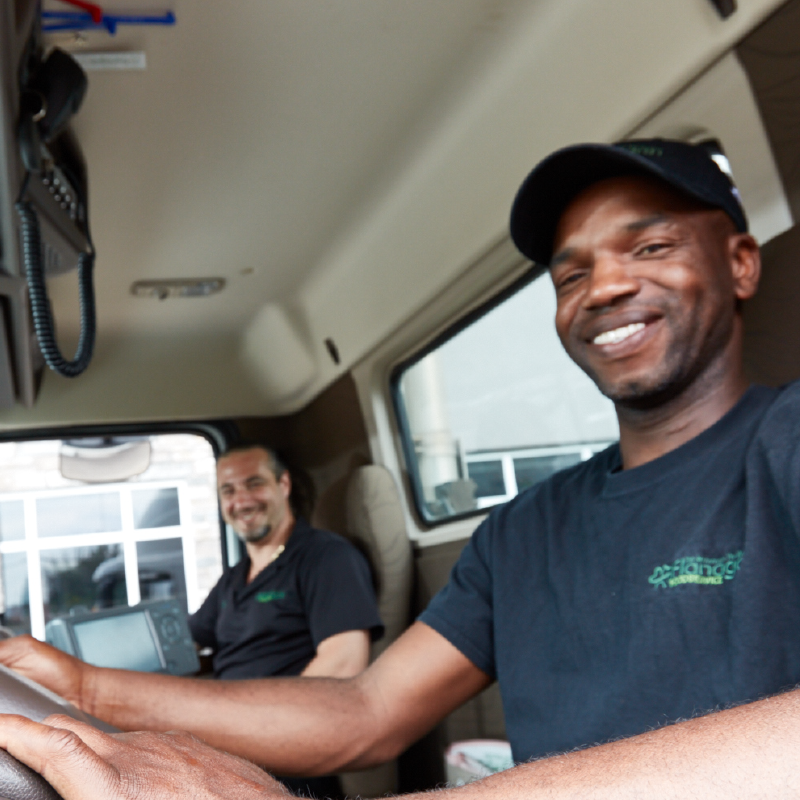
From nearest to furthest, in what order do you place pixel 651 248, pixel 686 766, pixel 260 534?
pixel 686 766
pixel 651 248
pixel 260 534

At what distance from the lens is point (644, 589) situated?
116cm

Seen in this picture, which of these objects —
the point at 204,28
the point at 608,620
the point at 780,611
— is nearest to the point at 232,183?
the point at 204,28

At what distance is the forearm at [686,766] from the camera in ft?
2.00

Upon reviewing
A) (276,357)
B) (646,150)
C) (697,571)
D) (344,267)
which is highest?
(344,267)

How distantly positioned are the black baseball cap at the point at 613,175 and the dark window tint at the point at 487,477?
3.96 feet

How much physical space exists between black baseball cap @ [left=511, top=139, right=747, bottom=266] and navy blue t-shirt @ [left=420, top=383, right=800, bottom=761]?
332 millimetres

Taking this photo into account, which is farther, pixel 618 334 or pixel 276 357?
pixel 276 357

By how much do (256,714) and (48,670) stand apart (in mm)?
328

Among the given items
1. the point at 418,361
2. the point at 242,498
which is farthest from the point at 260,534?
the point at 418,361

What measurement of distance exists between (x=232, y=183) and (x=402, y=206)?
0.52 meters

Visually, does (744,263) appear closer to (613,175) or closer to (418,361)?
(613,175)

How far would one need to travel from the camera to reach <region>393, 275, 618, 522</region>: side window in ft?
7.41

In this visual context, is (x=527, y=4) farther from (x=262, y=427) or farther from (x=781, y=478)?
(x=262, y=427)

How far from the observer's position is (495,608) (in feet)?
4.65
